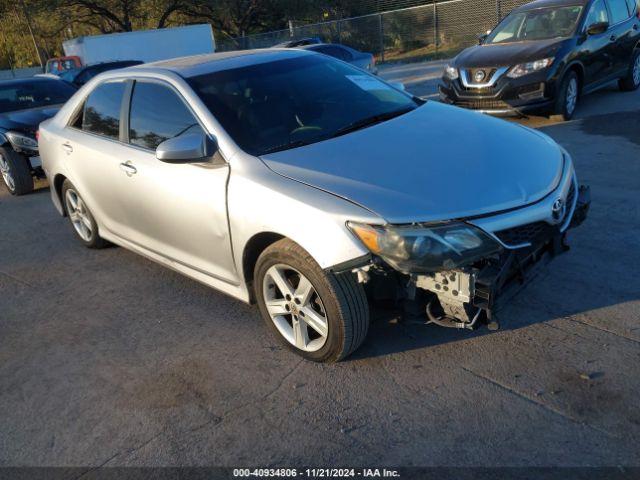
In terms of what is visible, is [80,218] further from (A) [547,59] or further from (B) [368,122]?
(A) [547,59]

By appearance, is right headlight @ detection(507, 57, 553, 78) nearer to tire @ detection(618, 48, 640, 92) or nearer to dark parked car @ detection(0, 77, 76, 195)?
tire @ detection(618, 48, 640, 92)

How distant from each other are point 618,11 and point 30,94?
938 centimetres

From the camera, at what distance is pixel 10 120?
815cm

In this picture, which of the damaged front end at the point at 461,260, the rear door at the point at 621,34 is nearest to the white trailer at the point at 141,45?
the rear door at the point at 621,34

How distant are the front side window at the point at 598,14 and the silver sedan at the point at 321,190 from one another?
5.58 m

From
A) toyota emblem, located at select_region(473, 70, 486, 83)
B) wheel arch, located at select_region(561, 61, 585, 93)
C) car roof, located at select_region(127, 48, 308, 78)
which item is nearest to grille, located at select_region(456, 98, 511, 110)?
toyota emblem, located at select_region(473, 70, 486, 83)

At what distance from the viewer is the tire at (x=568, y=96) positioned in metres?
7.90

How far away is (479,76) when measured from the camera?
803 centimetres

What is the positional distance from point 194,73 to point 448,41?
74.3 ft

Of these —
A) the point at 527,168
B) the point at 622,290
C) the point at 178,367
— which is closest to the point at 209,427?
the point at 178,367

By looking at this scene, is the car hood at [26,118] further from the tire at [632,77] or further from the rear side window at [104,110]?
the tire at [632,77]

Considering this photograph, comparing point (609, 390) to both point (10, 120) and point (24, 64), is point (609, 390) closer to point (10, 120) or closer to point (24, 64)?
point (10, 120)

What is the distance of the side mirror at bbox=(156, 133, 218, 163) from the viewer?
10.9 ft

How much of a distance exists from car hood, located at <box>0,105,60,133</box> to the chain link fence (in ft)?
54.7
